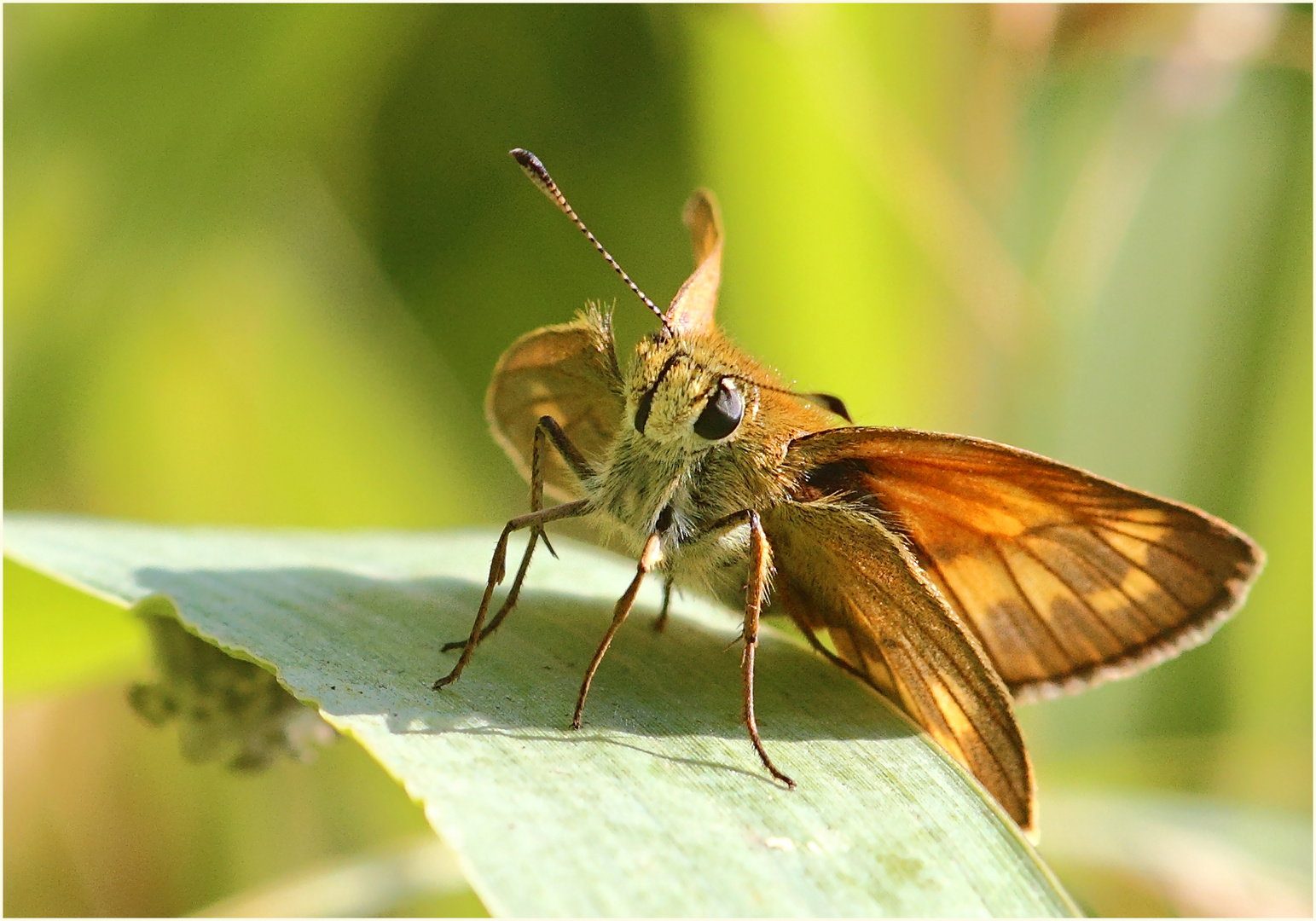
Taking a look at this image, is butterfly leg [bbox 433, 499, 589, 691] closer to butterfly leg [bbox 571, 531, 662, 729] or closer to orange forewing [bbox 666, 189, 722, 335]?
butterfly leg [bbox 571, 531, 662, 729]

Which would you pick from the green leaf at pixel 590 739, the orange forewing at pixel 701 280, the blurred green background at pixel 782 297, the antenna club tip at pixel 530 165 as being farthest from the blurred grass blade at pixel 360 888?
the antenna club tip at pixel 530 165

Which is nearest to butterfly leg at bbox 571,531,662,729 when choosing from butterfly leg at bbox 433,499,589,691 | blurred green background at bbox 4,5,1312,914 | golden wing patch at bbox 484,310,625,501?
butterfly leg at bbox 433,499,589,691

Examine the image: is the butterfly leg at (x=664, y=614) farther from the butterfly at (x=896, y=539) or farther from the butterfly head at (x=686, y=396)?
the butterfly head at (x=686, y=396)

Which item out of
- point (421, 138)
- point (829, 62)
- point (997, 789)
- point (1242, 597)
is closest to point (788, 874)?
point (997, 789)

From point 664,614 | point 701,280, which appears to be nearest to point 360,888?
point 664,614

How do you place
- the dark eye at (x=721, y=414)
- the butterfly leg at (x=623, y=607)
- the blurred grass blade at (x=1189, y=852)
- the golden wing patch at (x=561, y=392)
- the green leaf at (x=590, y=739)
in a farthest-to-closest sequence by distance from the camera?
the blurred grass blade at (x=1189, y=852) < the golden wing patch at (x=561, y=392) < the dark eye at (x=721, y=414) < the butterfly leg at (x=623, y=607) < the green leaf at (x=590, y=739)

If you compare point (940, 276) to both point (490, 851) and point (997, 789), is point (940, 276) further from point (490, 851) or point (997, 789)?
point (490, 851)
